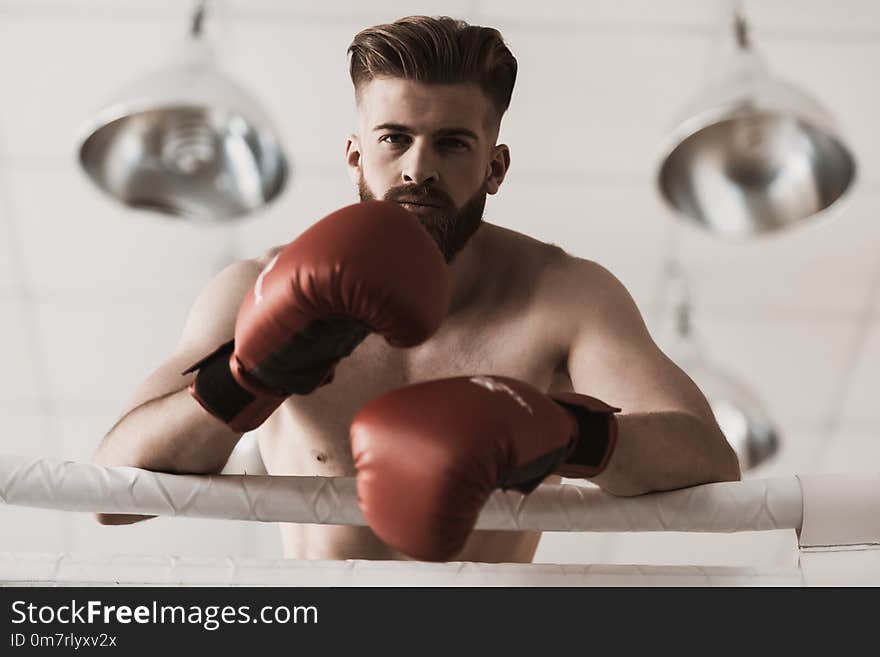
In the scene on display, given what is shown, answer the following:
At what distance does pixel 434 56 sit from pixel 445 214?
0.67 feet

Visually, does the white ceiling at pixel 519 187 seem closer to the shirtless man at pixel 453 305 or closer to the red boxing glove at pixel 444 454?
the shirtless man at pixel 453 305

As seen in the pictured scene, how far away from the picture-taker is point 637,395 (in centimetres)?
129

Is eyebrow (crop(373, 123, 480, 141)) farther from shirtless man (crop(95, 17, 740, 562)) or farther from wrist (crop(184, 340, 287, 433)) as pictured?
wrist (crop(184, 340, 287, 433))

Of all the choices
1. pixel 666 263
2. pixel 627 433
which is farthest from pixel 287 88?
pixel 627 433

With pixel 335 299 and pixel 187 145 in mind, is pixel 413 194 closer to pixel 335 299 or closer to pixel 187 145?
pixel 335 299

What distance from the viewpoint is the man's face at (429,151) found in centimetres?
134

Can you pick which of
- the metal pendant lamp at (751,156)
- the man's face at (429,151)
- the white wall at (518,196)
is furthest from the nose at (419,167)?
the white wall at (518,196)

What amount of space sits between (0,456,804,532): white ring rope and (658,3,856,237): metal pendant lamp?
38.3 inches

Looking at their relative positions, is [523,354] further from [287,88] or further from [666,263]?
[666,263]

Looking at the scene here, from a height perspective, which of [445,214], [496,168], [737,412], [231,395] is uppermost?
[737,412]

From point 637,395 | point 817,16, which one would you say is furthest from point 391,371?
point 817,16

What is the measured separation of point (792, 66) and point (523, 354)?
4.84 ft

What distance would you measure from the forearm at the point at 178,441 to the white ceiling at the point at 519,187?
1433mm

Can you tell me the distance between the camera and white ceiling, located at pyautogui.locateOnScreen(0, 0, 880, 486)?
253 centimetres
